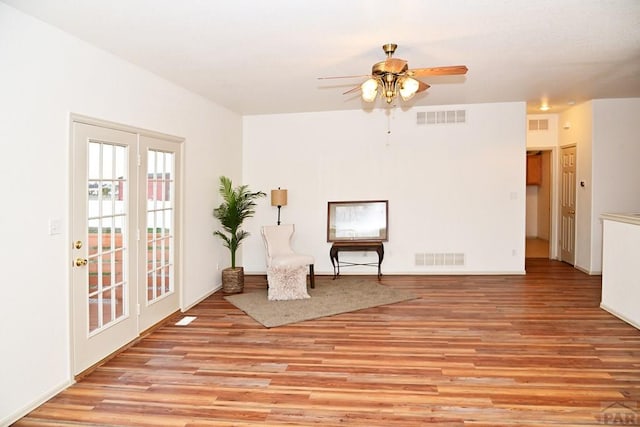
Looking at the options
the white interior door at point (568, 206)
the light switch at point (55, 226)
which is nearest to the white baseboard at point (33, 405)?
the light switch at point (55, 226)

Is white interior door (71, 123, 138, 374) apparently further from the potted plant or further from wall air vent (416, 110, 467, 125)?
wall air vent (416, 110, 467, 125)

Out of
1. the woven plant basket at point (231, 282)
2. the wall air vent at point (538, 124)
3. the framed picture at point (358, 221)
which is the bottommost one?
the woven plant basket at point (231, 282)

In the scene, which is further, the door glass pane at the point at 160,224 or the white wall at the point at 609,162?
the white wall at the point at 609,162

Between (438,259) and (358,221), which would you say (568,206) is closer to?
(438,259)

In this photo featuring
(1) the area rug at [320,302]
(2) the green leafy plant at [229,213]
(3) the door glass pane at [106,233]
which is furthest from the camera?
(2) the green leafy plant at [229,213]

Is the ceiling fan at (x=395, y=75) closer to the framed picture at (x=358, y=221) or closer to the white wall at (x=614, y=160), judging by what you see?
the framed picture at (x=358, y=221)

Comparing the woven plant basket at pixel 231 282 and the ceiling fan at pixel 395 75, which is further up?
the ceiling fan at pixel 395 75

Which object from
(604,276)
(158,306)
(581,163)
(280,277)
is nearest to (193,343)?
(158,306)

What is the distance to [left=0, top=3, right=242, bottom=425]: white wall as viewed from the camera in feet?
9.16

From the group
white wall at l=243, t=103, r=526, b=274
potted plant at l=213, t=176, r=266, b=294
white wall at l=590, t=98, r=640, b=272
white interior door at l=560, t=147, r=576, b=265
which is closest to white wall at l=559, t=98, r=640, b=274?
white wall at l=590, t=98, r=640, b=272

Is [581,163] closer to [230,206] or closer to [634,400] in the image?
[634,400]

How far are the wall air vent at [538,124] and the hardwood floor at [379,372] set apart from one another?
163 inches

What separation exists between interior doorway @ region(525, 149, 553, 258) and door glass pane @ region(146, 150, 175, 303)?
7.54 metres

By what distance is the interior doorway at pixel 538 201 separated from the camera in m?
9.99
